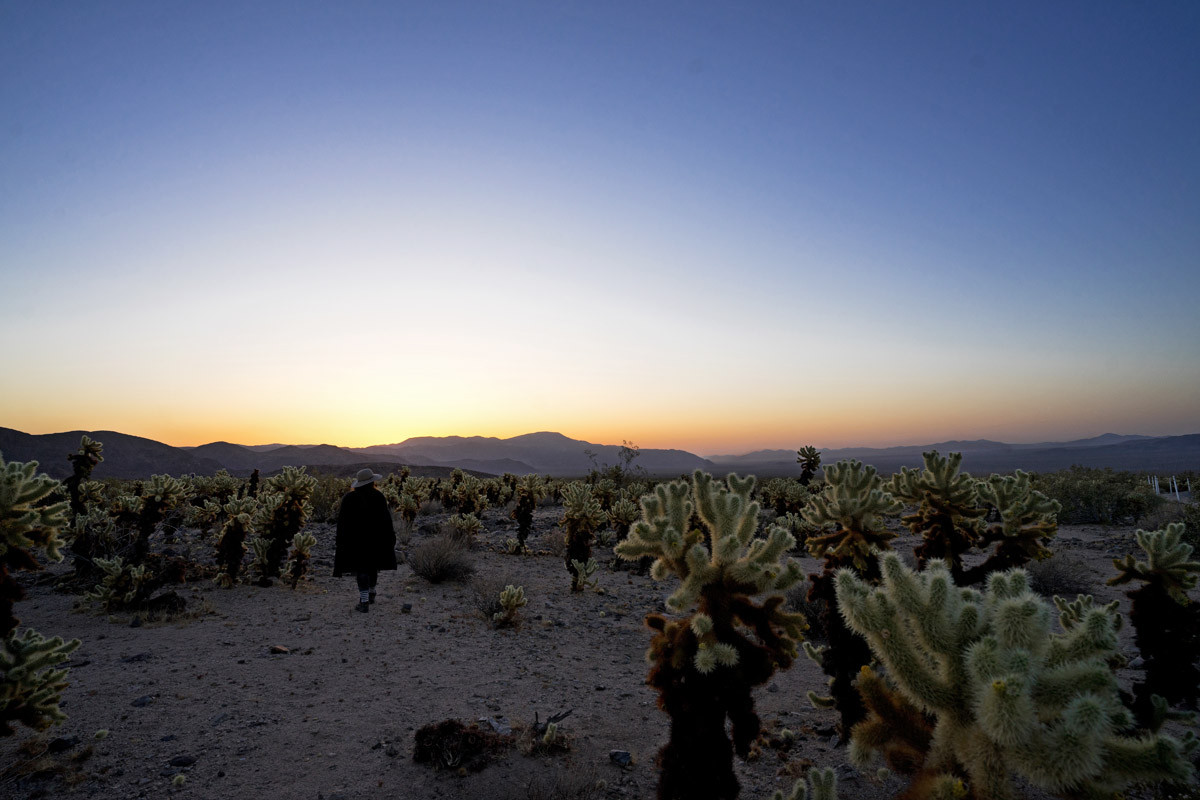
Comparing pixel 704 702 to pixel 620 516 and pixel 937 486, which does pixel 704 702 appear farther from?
pixel 620 516

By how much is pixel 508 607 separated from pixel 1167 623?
7.57 m

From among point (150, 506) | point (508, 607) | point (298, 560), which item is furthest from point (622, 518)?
point (150, 506)

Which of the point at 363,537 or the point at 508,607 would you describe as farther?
the point at 363,537

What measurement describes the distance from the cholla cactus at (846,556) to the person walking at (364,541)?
23.3 feet

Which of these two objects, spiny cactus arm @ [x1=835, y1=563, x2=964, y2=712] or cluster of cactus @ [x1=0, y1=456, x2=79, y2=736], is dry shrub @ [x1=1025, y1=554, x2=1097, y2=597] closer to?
spiny cactus arm @ [x1=835, y1=563, x2=964, y2=712]

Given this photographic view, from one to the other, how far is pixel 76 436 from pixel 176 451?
11.4m

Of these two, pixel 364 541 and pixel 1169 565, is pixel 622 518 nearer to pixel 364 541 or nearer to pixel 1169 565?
pixel 364 541

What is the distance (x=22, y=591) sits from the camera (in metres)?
4.07

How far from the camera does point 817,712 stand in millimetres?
6090

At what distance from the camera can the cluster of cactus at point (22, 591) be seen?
3.92 metres

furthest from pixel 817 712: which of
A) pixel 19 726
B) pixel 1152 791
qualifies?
pixel 19 726

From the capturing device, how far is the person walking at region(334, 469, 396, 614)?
30.3 feet

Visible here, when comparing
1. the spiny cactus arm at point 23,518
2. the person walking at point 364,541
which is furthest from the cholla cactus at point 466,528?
the spiny cactus arm at point 23,518

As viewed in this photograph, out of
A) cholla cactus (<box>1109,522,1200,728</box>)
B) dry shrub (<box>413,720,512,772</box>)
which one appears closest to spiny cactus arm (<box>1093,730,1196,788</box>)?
cholla cactus (<box>1109,522,1200,728</box>)
